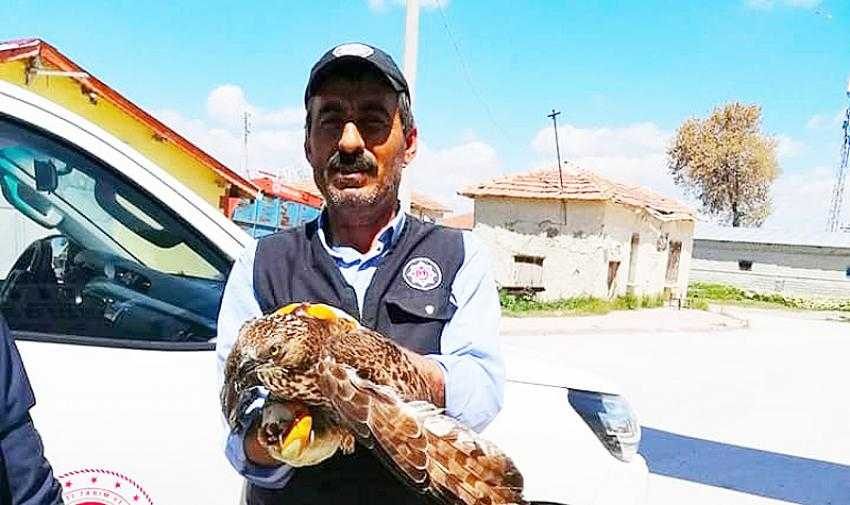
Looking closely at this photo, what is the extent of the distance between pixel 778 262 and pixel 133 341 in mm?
39994

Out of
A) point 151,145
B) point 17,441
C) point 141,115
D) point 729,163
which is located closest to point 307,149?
point 17,441

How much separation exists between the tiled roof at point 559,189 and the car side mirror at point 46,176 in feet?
58.2

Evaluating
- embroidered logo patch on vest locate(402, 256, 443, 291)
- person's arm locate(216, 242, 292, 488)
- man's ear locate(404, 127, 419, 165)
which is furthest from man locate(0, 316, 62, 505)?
man's ear locate(404, 127, 419, 165)

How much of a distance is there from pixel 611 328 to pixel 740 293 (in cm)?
2332

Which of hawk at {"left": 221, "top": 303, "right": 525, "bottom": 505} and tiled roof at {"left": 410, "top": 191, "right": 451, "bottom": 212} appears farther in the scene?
tiled roof at {"left": 410, "top": 191, "right": 451, "bottom": 212}

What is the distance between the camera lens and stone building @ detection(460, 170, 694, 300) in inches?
765

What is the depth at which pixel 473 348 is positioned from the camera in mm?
1434

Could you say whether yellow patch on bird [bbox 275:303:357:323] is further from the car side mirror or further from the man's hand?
the car side mirror

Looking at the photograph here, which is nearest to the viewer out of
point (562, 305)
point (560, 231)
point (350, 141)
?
point (350, 141)

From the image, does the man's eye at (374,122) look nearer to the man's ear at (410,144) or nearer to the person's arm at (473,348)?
the man's ear at (410,144)

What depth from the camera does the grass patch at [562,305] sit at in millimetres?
17203

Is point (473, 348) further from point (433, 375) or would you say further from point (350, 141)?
point (350, 141)

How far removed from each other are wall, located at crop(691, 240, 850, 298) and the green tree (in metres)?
6.29

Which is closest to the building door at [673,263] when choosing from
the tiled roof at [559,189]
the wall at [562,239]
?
the tiled roof at [559,189]
